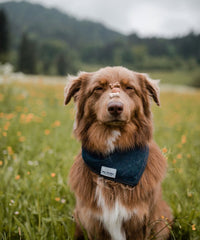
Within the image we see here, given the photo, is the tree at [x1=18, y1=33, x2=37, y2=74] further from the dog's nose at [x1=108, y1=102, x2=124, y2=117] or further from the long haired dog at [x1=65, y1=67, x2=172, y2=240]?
the dog's nose at [x1=108, y1=102, x2=124, y2=117]

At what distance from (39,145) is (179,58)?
66915 mm

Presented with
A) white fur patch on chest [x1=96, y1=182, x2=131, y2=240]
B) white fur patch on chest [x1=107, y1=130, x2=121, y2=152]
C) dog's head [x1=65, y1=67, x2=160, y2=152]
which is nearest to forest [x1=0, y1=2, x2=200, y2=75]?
dog's head [x1=65, y1=67, x2=160, y2=152]

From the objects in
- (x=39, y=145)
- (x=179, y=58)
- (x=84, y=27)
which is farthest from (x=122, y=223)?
(x=84, y=27)

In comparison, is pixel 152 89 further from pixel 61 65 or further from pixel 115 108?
pixel 61 65

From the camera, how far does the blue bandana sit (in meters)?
2.05

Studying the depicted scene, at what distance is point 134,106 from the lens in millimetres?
2178

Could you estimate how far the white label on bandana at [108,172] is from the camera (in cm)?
208

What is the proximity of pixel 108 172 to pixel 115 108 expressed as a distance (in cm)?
67

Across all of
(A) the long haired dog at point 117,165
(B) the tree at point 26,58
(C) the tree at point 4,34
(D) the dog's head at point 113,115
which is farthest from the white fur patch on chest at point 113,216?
(B) the tree at point 26,58

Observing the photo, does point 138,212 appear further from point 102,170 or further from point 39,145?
point 39,145

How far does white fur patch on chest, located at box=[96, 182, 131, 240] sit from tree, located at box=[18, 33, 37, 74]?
43.3 metres

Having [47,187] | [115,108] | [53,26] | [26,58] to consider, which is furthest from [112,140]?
[53,26]

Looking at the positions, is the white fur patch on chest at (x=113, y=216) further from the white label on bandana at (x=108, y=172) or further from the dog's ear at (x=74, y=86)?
the dog's ear at (x=74, y=86)

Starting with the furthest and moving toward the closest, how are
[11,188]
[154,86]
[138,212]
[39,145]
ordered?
[39,145]
[11,188]
[154,86]
[138,212]
